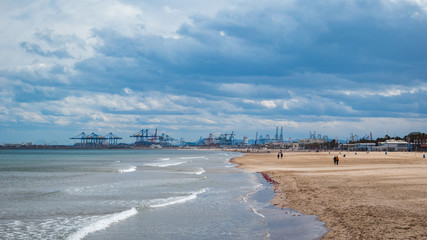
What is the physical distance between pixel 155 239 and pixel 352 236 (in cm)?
575

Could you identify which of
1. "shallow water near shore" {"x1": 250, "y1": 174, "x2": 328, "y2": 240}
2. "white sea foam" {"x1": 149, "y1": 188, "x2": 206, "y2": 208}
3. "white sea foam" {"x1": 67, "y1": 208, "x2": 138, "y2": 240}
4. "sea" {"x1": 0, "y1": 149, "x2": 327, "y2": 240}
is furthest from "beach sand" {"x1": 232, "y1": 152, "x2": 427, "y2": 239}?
"white sea foam" {"x1": 67, "y1": 208, "x2": 138, "y2": 240}

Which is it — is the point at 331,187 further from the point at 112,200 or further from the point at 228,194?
the point at 112,200

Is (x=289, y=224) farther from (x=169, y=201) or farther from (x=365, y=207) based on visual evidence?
(x=169, y=201)

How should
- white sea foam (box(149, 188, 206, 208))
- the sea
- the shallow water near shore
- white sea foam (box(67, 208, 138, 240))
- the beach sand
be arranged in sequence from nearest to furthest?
the beach sand
the shallow water near shore
the sea
white sea foam (box(67, 208, 138, 240))
white sea foam (box(149, 188, 206, 208))

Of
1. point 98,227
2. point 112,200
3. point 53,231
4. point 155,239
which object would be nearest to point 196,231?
point 155,239

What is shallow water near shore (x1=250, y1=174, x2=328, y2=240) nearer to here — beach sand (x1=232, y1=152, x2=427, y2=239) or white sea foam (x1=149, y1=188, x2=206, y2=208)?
beach sand (x1=232, y1=152, x2=427, y2=239)

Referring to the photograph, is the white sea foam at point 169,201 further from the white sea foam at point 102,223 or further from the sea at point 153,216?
the white sea foam at point 102,223

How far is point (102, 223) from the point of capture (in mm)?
14000

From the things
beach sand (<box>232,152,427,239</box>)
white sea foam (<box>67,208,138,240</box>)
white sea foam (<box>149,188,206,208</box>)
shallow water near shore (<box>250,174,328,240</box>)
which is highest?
beach sand (<box>232,152,427,239</box>)

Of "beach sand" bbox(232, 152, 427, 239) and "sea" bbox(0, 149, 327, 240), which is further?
"sea" bbox(0, 149, 327, 240)

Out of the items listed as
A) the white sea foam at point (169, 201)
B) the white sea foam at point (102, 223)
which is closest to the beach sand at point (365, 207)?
the white sea foam at point (169, 201)

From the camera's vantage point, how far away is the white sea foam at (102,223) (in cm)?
1238

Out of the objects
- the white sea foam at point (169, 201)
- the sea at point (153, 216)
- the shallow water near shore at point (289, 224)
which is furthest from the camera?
the white sea foam at point (169, 201)

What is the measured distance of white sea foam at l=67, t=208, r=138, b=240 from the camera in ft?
40.6
